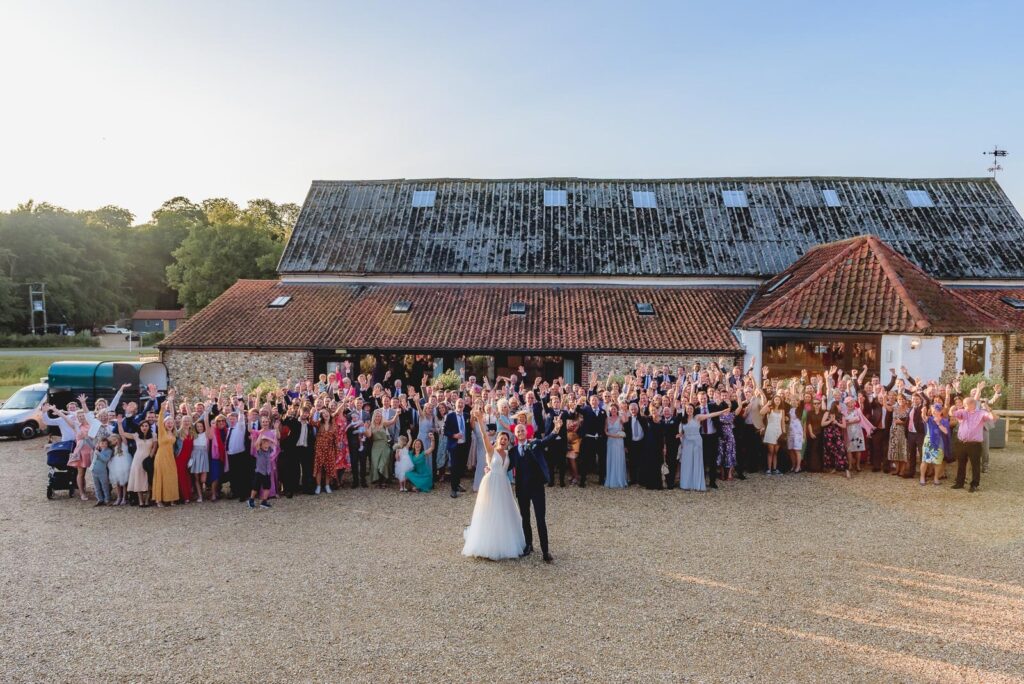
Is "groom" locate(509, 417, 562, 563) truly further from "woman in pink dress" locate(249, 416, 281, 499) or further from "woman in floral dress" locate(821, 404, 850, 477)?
"woman in floral dress" locate(821, 404, 850, 477)

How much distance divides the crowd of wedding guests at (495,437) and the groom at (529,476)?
1587 mm

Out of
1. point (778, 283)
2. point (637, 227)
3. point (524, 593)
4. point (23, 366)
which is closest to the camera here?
point (524, 593)

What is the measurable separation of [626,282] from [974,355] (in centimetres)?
1093

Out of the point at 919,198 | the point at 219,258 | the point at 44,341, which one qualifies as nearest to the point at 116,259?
the point at 44,341

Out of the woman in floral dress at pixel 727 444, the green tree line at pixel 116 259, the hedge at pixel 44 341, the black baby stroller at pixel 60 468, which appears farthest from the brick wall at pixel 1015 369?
the hedge at pixel 44 341

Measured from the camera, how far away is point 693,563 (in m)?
8.47

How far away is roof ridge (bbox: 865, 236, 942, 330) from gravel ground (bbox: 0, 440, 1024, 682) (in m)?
7.00

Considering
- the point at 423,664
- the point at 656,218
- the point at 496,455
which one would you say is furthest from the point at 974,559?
the point at 656,218

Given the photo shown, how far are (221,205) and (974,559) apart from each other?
2378 inches

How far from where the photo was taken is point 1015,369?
20484mm

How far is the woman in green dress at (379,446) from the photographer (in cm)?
1233

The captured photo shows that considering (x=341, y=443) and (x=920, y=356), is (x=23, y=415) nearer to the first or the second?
(x=341, y=443)

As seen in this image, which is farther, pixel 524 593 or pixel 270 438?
pixel 270 438

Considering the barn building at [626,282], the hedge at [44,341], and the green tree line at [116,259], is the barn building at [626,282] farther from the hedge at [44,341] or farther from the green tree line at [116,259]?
the hedge at [44,341]
